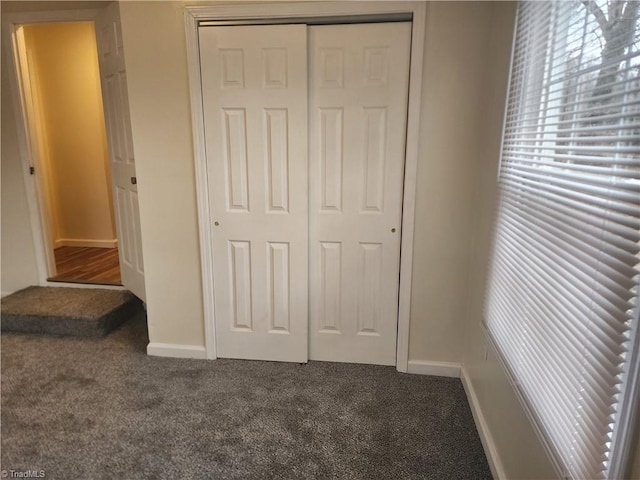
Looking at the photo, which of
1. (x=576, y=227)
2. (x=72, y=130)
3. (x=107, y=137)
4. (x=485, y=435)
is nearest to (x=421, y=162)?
(x=576, y=227)

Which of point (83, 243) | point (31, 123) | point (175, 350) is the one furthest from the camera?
point (83, 243)

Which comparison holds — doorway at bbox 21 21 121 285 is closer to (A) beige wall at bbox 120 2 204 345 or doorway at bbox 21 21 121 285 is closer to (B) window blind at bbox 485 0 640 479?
(A) beige wall at bbox 120 2 204 345

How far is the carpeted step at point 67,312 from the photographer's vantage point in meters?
2.83

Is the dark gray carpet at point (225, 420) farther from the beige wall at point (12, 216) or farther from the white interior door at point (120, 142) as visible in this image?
the beige wall at point (12, 216)

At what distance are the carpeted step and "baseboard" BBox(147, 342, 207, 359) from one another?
51 centimetres

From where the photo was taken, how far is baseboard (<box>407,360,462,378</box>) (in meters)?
2.38

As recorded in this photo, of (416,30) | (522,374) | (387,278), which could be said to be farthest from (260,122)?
(522,374)

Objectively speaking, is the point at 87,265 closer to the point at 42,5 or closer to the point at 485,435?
the point at 42,5

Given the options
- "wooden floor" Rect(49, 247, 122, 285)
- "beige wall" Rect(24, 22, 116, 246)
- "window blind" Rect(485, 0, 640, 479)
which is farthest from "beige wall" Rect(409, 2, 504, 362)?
"beige wall" Rect(24, 22, 116, 246)

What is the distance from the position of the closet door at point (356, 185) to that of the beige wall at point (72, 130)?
3.07m

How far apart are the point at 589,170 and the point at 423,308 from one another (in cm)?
147

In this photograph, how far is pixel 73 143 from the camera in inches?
170

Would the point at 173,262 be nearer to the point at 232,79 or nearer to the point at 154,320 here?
the point at 154,320

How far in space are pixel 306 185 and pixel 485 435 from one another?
1525mm
